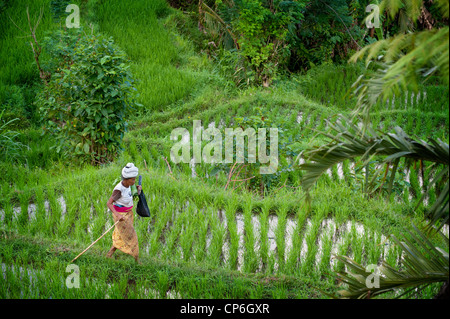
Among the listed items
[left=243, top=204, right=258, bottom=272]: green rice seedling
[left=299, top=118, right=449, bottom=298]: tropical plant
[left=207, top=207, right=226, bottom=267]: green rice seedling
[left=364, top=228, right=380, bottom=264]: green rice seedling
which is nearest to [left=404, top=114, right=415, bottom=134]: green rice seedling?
[left=364, top=228, right=380, bottom=264]: green rice seedling

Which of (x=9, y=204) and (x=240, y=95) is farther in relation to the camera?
(x=240, y=95)

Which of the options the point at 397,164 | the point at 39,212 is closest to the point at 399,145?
the point at 397,164

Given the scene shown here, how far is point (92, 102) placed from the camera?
505cm

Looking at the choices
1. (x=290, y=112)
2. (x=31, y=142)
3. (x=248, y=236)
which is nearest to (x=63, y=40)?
(x=31, y=142)

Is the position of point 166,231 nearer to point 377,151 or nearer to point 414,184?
point 377,151

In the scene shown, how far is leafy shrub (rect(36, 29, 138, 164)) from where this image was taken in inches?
197

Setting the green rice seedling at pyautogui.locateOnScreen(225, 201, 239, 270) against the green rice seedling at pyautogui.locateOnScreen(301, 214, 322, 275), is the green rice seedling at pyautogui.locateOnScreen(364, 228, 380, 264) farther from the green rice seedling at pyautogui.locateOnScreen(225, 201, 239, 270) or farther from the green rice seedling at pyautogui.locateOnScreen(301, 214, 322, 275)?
the green rice seedling at pyautogui.locateOnScreen(225, 201, 239, 270)

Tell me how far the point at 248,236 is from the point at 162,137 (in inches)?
121

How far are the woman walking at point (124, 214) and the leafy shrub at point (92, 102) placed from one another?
1862mm

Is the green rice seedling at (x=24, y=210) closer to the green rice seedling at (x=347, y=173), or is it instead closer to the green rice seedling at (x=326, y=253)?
the green rice seedling at (x=326, y=253)

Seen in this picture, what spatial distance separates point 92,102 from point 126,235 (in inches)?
87.7

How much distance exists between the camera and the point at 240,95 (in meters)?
7.70
